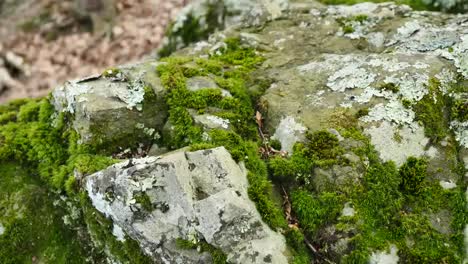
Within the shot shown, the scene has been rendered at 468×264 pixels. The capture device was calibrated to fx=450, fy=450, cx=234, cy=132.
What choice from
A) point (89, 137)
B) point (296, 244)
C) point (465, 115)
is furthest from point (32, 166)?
point (465, 115)

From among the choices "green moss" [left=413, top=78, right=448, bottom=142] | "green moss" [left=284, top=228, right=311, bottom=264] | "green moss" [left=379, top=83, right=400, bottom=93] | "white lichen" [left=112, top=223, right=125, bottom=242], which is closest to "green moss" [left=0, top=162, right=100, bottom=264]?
"white lichen" [left=112, top=223, right=125, bottom=242]

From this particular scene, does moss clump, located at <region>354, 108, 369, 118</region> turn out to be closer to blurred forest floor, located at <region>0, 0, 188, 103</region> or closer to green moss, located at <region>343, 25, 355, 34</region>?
green moss, located at <region>343, 25, 355, 34</region>

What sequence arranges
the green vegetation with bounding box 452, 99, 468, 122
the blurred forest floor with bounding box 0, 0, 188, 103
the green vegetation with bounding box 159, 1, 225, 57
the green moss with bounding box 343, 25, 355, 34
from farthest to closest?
the blurred forest floor with bounding box 0, 0, 188, 103 < the green vegetation with bounding box 159, 1, 225, 57 < the green moss with bounding box 343, 25, 355, 34 < the green vegetation with bounding box 452, 99, 468, 122

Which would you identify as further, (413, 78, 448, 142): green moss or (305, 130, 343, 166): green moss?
(413, 78, 448, 142): green moss

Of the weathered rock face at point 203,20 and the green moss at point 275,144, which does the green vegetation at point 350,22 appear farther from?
the green moss at point 275,144

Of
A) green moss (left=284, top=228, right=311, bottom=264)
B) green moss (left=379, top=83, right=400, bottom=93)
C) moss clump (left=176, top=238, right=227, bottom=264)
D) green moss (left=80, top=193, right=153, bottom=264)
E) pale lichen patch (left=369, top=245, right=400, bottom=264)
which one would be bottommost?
green moss (left=80, top=193, right=153, bottom=264)

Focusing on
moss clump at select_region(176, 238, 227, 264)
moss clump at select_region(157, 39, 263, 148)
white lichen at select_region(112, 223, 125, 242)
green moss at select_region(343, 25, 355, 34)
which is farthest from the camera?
green moss at select_region(343, 25, 355, 34)

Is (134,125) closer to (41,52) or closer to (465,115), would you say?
(465,115)

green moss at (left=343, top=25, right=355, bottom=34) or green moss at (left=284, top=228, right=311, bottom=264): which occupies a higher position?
green moss at (left=343, top=25, right=355, bottom=34)

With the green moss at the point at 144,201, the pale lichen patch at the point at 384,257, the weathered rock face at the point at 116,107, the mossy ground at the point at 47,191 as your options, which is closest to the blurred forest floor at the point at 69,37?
the mossy ground at the point at 47,191
